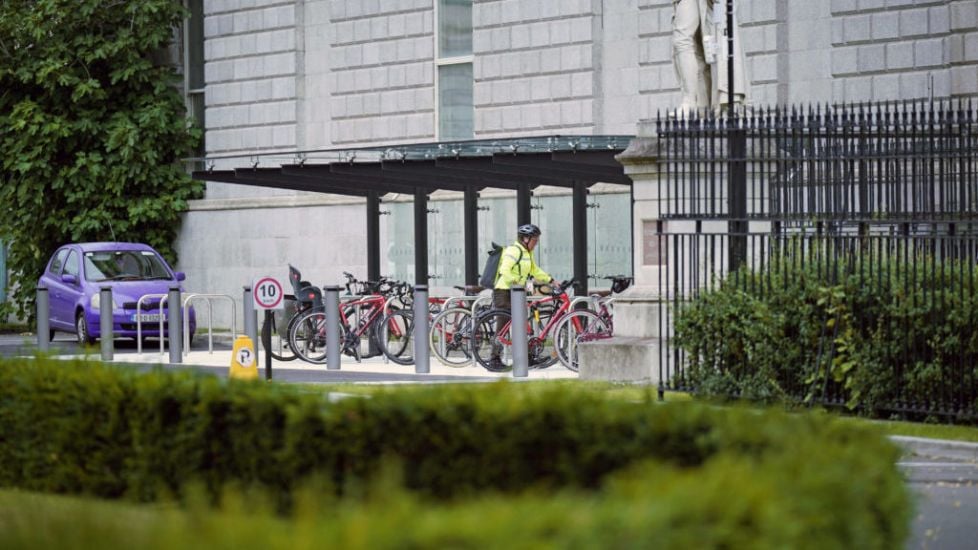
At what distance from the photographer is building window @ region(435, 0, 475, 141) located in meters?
29.2

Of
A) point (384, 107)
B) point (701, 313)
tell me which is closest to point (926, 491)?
point (701, 313)

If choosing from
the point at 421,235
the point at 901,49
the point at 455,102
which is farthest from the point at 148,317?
the point at 901,49

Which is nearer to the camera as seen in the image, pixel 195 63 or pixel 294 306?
pixel 294 306

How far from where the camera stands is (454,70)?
29391 mm

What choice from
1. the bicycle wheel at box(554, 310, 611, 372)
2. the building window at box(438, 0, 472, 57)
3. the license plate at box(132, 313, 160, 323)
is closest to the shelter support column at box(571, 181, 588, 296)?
the bicycle wheel at box(554, 310, 611, 372)

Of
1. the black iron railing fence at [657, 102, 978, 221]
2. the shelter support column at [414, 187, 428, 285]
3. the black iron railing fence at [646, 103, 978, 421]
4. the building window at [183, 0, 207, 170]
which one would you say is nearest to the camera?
the black iron railing fence at [646, 103, 978, 421]

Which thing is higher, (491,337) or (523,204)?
(523,204)

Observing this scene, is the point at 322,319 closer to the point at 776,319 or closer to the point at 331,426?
the point at 776,319

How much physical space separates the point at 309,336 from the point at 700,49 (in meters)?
6.26

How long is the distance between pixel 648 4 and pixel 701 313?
12399 millimetres

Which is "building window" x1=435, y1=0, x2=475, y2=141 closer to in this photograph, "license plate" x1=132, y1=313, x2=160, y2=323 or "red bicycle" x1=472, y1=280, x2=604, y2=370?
"license plate" x1=132, y1=313, x2=160, y2=323

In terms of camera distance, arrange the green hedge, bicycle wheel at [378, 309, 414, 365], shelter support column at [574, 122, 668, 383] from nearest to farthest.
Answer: the green hedge → shelter support column at [574, 122, 668, 383] → bicycle wheel at [378, 309, 414, 365]

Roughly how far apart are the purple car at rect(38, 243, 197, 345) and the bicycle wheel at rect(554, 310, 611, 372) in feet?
25.9

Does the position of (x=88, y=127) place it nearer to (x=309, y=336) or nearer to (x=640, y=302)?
(x=309, y=336)
